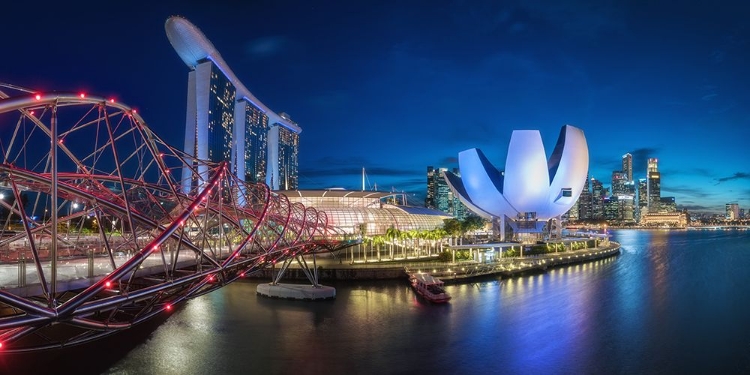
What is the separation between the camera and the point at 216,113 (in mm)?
81625

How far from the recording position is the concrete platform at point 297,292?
30.4 m

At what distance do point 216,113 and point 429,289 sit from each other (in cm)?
6137

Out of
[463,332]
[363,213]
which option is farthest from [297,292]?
[363,213]

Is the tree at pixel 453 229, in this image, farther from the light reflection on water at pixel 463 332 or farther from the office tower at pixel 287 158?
the office tower at pixel 287 158

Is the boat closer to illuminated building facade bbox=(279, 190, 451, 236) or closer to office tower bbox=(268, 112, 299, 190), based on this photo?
illuminated building facade bbox=(279, 190, 451, 236)

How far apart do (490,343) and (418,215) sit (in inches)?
2046

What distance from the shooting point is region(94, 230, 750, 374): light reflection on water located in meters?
18.7

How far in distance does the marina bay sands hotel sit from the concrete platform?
13.6 meters

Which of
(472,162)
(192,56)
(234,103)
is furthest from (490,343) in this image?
(234,103)

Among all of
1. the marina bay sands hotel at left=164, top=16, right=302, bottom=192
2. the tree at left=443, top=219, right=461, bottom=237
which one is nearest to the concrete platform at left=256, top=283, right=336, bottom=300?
the marina bay sands hotel at left=164, top=16, right=302, bottom=192

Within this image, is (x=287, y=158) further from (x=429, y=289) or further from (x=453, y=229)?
(x=429, y=289)

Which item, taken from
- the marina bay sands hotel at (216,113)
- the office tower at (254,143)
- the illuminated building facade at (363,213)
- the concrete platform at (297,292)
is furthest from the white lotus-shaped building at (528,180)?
the office tower at (254,143)

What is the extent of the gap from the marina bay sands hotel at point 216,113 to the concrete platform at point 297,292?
44.5 ft

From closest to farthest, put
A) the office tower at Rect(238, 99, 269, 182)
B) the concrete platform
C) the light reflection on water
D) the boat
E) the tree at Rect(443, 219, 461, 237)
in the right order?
1. the light reflection on water
2. the boat
3. the concrete platform
4. the tree at Rect(443, 219, 461, 237)
5. the office tower at Rect(238, 99, 269, 182)
